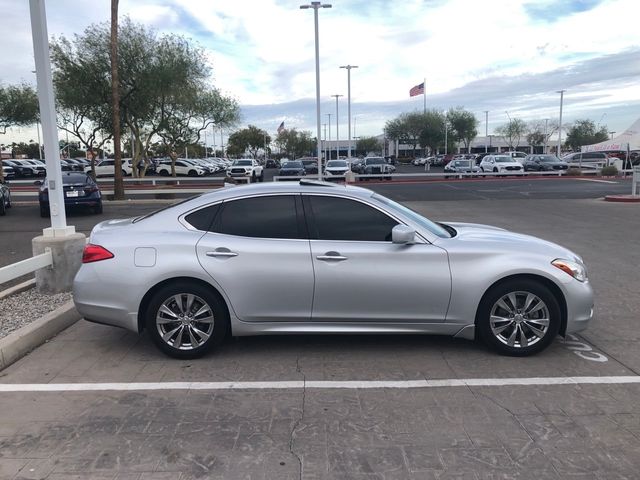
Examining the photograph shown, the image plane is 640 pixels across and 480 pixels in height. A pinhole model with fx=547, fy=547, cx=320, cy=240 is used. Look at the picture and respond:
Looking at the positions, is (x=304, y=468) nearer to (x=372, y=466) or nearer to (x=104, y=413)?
(x=372, y=466)

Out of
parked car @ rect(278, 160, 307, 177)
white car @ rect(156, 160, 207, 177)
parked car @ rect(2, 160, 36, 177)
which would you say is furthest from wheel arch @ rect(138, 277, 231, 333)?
parked car @ rect(2, 160, 36, 177)

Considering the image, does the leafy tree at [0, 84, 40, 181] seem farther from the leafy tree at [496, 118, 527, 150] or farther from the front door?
the leafy tree at [496, 118, 527, 150]

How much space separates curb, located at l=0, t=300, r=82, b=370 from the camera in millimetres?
4922

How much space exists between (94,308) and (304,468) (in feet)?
8.94

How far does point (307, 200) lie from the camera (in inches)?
201

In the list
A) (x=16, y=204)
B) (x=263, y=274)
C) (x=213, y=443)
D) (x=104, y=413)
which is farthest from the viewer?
(x=16, y=204)

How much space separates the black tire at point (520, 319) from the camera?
4.86 m

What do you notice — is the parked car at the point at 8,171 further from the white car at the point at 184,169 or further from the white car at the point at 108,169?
the white car at the point at 184,169

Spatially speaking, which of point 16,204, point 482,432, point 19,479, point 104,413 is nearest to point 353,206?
point 482,432

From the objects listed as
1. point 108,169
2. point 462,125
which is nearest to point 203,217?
point 108,169

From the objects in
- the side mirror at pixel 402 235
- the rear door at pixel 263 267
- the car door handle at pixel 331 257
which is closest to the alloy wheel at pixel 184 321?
the rear door at pixel 263 267

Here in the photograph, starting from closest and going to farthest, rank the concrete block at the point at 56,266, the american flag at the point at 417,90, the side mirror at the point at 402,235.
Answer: the side mirror at the point at 402,235 → the concrete block at the point at 56,266 → the american flag at the point at 417,90

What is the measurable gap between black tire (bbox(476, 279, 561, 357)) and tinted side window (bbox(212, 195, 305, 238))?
1805 mm

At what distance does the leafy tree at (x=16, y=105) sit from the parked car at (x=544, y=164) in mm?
40557
